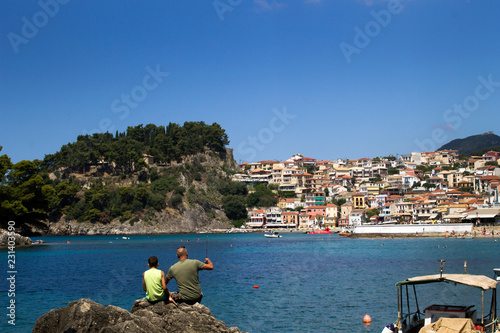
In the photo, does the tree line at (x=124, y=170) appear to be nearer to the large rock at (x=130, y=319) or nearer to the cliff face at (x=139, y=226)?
the cliff face at (x=139, y=226)

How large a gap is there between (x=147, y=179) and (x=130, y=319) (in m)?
120

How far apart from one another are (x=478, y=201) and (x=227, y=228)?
55.2 metres

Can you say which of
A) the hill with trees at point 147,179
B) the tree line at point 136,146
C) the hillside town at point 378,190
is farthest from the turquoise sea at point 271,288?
the tree line at point 136,146

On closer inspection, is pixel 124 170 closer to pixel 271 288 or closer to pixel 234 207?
pixel 234 207

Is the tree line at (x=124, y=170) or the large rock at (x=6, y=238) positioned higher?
the tree line at (x=124, y=170)

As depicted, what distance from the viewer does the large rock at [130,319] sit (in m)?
9.77

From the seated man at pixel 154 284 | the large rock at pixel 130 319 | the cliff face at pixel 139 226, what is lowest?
the cliff face at pixel 139 226

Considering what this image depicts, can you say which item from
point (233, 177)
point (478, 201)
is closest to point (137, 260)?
point (478, 201)

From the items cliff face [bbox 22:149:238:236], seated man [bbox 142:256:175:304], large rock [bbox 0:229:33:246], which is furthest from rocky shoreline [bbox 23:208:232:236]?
seated man [bbox 142:256:175:304]

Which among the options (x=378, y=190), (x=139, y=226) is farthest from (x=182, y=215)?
(x=378, y=190)

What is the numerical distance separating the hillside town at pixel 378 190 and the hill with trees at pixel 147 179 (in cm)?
958

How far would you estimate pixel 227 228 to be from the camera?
122m

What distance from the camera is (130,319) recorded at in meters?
9.84

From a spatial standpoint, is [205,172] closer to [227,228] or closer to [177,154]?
[177,154]
